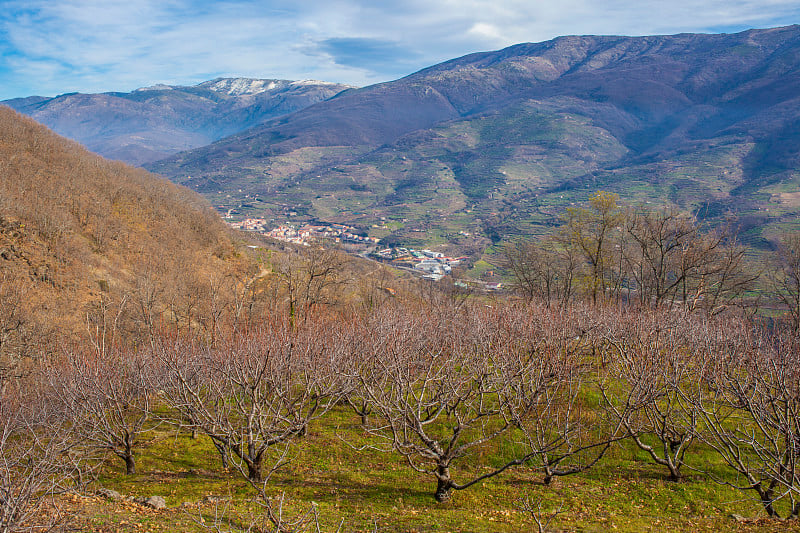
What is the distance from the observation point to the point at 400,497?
44.5 feet

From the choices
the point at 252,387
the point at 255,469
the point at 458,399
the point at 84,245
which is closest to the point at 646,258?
the point at 458,399

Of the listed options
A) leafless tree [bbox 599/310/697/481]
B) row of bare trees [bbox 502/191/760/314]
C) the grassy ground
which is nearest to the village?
row of bare trees [bbox 502/191/760/314]

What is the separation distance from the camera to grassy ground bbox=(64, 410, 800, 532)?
11273mm

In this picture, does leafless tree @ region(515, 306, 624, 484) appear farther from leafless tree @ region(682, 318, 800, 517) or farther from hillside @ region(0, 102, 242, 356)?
hillside @ region(0, 102, 242, 356)

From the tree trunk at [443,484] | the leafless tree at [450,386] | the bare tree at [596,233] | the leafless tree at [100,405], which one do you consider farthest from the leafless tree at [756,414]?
the leafless tree at [100,405]

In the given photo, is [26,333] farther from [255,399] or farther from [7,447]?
[255,399]

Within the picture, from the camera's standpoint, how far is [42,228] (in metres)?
40.2

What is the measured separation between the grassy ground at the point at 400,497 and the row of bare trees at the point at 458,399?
2.05ft

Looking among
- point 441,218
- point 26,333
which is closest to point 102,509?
point 26,333

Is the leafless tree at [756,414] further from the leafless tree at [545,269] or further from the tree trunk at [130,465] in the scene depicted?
the tree trunk at [130,465]

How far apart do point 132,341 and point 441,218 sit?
144292 millimetres

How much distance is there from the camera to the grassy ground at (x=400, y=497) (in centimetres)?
1127

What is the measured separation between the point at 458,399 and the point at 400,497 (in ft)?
11.3

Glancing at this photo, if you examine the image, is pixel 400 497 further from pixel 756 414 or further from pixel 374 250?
pixel 374 250
